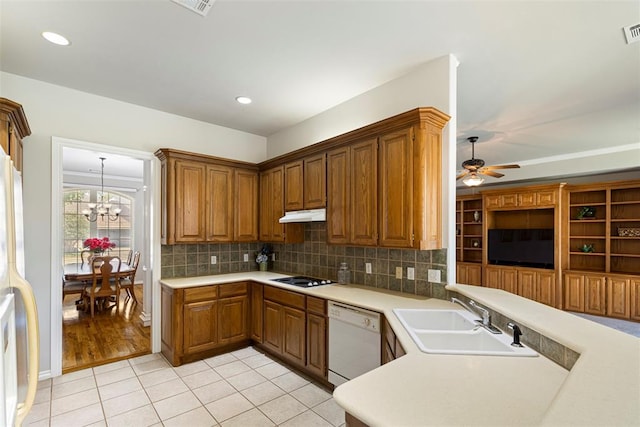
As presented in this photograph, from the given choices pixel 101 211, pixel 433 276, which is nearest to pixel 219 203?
pixel 433 276

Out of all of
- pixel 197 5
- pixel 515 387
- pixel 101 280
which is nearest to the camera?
pixel 515 387

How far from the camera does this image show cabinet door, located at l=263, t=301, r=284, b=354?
3.31m

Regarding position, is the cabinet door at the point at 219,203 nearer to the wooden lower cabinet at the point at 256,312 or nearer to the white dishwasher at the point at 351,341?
the wooden lower cabinet at the point at 256,312

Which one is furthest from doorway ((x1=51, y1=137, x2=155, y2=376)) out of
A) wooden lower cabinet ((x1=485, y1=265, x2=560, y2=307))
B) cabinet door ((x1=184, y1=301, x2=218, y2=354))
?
wooden lower cabinet ((x1=485, y1=265, x2=560, y2=307))

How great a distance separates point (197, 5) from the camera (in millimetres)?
2002

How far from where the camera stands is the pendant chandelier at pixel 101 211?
7377 mm

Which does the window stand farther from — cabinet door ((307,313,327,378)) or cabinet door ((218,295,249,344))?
cabinet door ((307,313,327,378))

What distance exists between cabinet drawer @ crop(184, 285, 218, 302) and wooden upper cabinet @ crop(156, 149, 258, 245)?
0.62m

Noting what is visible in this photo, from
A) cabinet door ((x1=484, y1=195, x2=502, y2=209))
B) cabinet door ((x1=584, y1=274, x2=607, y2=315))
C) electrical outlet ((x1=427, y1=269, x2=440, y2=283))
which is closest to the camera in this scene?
electrical outlet ((x1=427, y1=269, x2=440, y2=283))

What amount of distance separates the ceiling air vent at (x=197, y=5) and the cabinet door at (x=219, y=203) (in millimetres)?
2070

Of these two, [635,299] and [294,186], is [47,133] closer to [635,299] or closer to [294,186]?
[294,186]

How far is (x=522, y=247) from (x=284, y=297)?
5.41 metres

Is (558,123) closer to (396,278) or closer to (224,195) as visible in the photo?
(396,278)

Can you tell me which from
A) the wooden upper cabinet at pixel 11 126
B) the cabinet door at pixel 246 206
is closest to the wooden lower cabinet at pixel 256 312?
the cabinet door at pixel 246 206
